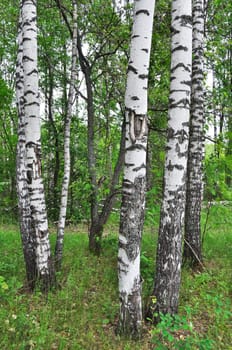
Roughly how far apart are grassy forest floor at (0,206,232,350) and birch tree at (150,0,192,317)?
354mm

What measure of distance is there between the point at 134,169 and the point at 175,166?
1.81ft

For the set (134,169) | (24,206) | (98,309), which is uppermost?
(134,169)

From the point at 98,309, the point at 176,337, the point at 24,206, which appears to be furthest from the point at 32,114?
the point at 176,337

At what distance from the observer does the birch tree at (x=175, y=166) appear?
310 cm

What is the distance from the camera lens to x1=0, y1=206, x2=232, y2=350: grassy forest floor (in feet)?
9.14

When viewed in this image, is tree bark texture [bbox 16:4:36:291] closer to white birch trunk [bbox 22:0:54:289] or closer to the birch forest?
the birch forest

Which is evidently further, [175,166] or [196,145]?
[196,145]

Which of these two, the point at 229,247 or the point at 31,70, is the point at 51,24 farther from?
the point at 229,247

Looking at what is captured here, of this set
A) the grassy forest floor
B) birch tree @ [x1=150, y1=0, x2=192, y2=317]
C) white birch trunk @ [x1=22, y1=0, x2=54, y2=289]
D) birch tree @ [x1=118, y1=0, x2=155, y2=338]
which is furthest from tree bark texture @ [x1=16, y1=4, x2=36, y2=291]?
birch tree @ [x1=150, y1=0, x2=192, y2=317]

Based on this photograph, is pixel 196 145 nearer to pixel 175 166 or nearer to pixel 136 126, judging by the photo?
pixel 175 166

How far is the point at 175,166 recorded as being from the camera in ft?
10.2

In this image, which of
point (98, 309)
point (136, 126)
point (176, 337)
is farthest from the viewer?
point (98, 309)

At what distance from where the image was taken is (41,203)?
3570 millimetres

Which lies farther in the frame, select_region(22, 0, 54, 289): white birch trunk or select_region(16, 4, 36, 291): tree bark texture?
select_region(16, 4, 36, 291): tree bark texture
